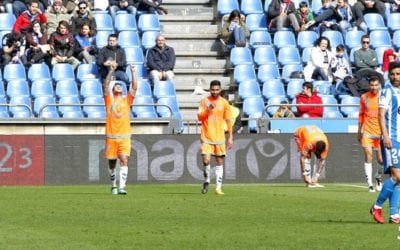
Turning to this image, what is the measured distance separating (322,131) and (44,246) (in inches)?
660

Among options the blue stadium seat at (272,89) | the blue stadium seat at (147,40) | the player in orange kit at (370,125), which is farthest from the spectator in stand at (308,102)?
the player in orange kit at (370,125)

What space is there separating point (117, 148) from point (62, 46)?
760 centimetres

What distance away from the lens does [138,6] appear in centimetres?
3306

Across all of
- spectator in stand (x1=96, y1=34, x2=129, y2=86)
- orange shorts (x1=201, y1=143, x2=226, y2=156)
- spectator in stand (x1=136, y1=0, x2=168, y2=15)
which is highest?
spectator in stand (x1=136, y1=0, x2=168, y2=15)

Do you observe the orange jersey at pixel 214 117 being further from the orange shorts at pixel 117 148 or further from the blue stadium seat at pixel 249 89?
the blue stadium seat at pixel 249 89

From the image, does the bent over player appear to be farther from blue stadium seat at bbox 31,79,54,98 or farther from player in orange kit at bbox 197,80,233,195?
blue stadium seat at bbox 31,79,54,98

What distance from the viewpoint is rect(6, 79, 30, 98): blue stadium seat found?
29.4 meters

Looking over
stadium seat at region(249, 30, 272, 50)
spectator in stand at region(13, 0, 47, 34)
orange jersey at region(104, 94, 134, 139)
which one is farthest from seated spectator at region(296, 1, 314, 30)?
orange jersey at region(104, 94, 134, 139)

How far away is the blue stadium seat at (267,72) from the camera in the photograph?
31.7 metres

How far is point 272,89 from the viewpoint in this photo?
31.1 m

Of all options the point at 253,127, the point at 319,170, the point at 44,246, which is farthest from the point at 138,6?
the point at 44,246

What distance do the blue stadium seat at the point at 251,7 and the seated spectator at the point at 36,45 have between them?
5864 mm

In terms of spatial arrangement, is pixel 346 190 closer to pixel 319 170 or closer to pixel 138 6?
pixel 319 170

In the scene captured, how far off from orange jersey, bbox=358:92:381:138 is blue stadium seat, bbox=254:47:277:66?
8196 mm
